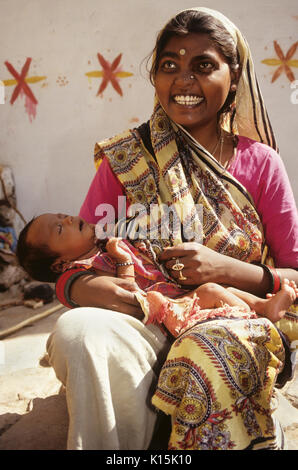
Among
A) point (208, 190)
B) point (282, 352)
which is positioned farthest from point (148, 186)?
point (282, 352)

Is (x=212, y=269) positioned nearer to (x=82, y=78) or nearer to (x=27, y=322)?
(x=27, y=322)

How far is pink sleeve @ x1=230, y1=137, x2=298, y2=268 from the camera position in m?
1.89

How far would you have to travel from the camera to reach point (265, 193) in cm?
194

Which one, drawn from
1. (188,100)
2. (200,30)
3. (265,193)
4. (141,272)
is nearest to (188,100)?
(188,100)

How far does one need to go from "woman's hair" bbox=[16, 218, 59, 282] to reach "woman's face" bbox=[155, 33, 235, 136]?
2.58 feet

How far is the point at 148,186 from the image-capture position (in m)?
1.92

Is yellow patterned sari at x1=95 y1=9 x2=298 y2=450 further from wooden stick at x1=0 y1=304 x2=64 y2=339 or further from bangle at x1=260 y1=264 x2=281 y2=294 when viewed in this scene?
wooden stick at x1=0 y1=304 x2=64 y2=339

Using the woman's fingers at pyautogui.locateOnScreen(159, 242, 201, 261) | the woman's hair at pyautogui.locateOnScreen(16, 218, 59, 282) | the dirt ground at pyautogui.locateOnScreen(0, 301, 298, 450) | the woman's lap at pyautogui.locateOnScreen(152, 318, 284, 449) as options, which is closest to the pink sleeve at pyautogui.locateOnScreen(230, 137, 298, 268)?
the woman's fingers at pyautogui.locateOnScreen(159, 242, 201, 261)

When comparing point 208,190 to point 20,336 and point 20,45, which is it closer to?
point 20,336

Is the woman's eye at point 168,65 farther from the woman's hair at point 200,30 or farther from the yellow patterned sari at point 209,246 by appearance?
the yellow patterned sari at point 209,246

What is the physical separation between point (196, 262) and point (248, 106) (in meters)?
0.87

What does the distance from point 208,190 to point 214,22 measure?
0.69m

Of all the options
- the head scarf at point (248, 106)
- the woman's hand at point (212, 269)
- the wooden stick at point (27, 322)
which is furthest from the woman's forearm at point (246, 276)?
the wooden stick at point (27, 322)

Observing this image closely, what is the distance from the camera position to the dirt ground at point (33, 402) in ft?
5.84
